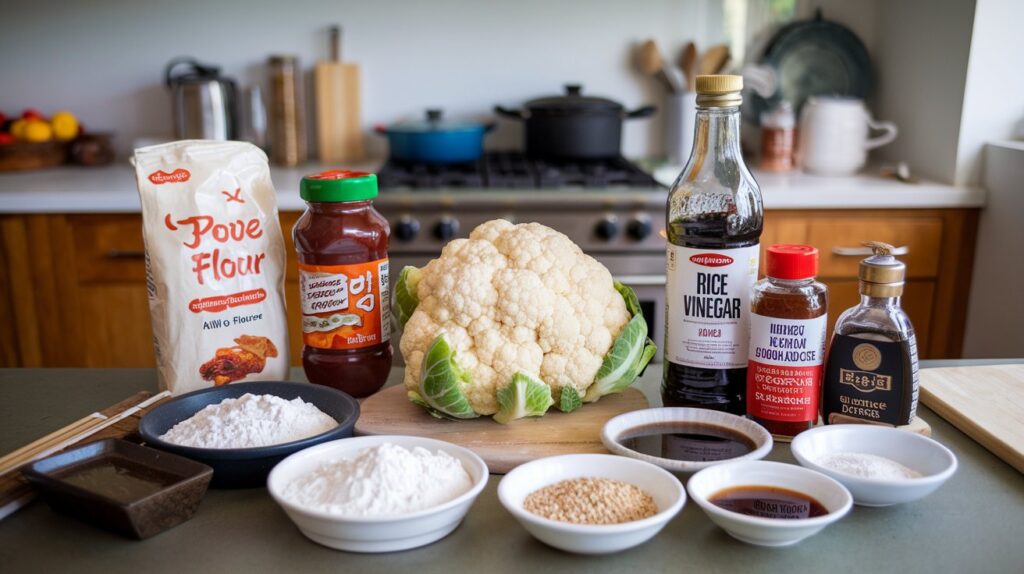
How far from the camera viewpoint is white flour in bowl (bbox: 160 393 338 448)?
34.2 inches

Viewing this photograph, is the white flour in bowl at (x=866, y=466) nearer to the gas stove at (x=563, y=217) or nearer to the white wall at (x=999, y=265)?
the gas stove at (x=563, y=217)

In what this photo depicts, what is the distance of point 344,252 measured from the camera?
3.43 feet

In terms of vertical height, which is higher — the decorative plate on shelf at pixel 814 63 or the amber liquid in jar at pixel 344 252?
the decorative plate on shelf at pixel 814 63

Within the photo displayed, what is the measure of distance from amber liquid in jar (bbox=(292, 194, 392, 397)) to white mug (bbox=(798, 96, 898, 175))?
189 cm

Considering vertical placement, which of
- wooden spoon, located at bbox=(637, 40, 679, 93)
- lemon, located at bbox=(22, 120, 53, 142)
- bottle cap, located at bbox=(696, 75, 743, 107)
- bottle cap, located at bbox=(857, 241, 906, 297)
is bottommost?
bottle cap, located at bbox=(857, 241, 906, 297)

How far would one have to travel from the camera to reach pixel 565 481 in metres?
0.82

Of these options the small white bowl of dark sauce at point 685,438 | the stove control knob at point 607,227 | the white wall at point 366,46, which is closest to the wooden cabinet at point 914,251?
the stove control knob at point 607,227

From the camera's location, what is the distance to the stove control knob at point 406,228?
218cm

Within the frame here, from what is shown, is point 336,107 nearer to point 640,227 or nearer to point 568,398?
point 640,227

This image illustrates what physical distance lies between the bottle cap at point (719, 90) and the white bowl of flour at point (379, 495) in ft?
1.52

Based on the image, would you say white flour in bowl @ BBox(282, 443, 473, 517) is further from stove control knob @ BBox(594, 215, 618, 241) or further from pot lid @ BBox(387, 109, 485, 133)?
pot lid @ BBox(387, 109, 485, 133)

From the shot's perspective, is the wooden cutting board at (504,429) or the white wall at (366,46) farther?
the white wall at (366,46)

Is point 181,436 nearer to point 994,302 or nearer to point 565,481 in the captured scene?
point 565,481

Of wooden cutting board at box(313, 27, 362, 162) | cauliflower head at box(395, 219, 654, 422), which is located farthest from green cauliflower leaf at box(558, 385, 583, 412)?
wooden cutting board at box(313, 27, 362, 162)
